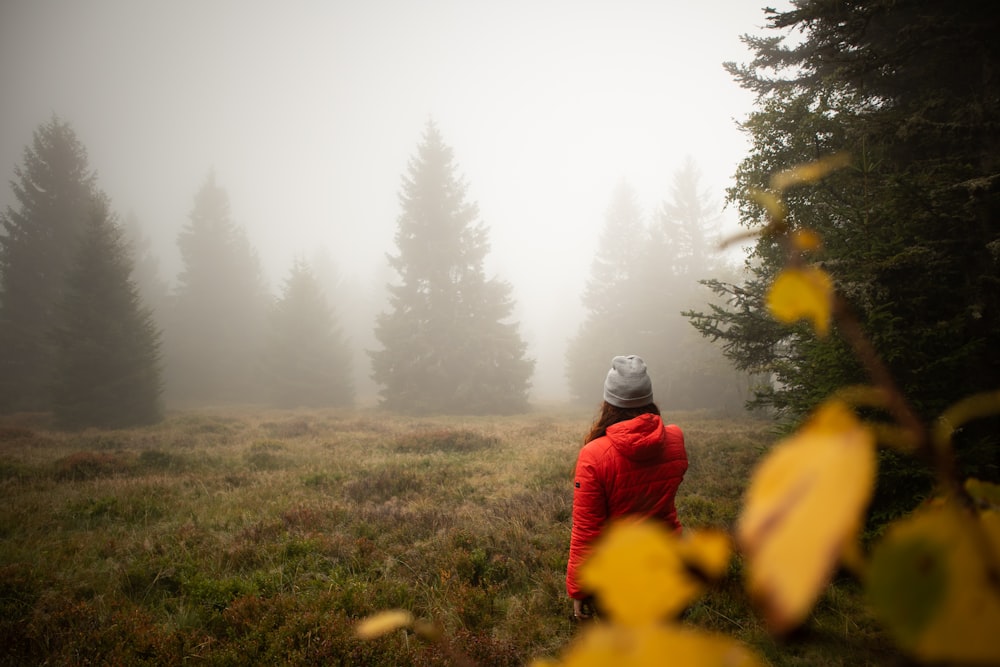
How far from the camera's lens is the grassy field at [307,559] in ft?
11.0

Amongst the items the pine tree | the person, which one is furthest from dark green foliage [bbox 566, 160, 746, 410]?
the person

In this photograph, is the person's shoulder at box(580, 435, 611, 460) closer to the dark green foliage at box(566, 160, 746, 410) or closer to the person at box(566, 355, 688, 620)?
the person at box(566, 355, 688, 620)

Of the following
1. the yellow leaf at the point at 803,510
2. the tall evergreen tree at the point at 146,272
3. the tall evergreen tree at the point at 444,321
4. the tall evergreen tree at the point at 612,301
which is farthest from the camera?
the tall evergreen tree at the point at 146,272

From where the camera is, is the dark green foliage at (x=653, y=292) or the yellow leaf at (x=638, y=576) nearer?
the yellow leaf at (x=638, y=576)

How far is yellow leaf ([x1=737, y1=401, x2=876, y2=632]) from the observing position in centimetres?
24

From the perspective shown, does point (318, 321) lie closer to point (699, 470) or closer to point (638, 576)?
point (699, 470)

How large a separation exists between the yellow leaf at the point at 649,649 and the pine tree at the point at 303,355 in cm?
2743

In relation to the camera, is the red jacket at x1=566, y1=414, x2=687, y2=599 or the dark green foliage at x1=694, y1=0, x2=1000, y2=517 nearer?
the red jacket at x1=566, y1=414, x2=687, y2=599

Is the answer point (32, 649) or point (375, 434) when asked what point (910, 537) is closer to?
point (32, 649)

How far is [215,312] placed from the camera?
32.8 m

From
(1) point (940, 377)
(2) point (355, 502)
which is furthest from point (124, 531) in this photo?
(1) point (940, 377)

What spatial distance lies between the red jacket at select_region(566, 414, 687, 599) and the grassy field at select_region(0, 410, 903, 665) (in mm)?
1134

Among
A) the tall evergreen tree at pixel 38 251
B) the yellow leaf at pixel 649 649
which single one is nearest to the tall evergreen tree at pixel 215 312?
the tall evergreen tree at pixel 38 251

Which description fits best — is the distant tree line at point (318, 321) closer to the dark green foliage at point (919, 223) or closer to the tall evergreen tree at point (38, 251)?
the tall evergreen tree at point (38, 251)
